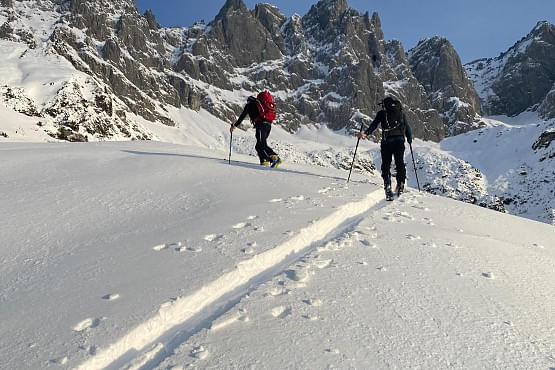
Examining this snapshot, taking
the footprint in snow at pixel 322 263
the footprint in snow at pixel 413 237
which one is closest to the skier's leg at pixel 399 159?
the footprint in snow at pixel 413 237

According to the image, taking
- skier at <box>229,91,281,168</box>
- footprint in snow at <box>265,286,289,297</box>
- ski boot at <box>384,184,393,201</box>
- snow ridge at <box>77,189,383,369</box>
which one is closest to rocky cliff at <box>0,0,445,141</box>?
skier at <box>229,91,281,168</box>

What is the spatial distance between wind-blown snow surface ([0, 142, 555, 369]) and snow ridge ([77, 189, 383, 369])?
0.01 m

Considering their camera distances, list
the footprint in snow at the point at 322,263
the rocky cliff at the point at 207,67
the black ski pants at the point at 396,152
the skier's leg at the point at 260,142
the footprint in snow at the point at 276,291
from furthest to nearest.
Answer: the rocky cliff at the point at 207,67
the skier's leg at the point at 260,142
the black ski pants at the point at 396,152
the footprint in snow at the point at 322,263
the footprint in snow at the point at 276,291

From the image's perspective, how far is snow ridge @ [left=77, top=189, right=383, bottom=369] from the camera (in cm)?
299

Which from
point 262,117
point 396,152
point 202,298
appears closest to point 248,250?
point 202,298

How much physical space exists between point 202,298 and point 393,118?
7.86 meters

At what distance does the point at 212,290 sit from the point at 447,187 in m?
97.4

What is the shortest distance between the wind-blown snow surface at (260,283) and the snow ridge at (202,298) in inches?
0.5

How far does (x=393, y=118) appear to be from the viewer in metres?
10.1

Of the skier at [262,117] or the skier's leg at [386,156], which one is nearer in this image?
the skier's leg at [386,156]

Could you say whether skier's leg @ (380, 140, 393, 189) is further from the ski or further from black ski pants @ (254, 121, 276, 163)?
black ski pants @ (254, 121, 276, 163)

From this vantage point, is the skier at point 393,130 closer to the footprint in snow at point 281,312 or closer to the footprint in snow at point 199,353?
the footprint in snow at point 281,312

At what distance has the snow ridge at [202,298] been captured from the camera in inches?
118

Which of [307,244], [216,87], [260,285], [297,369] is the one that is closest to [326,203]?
[307,244]
